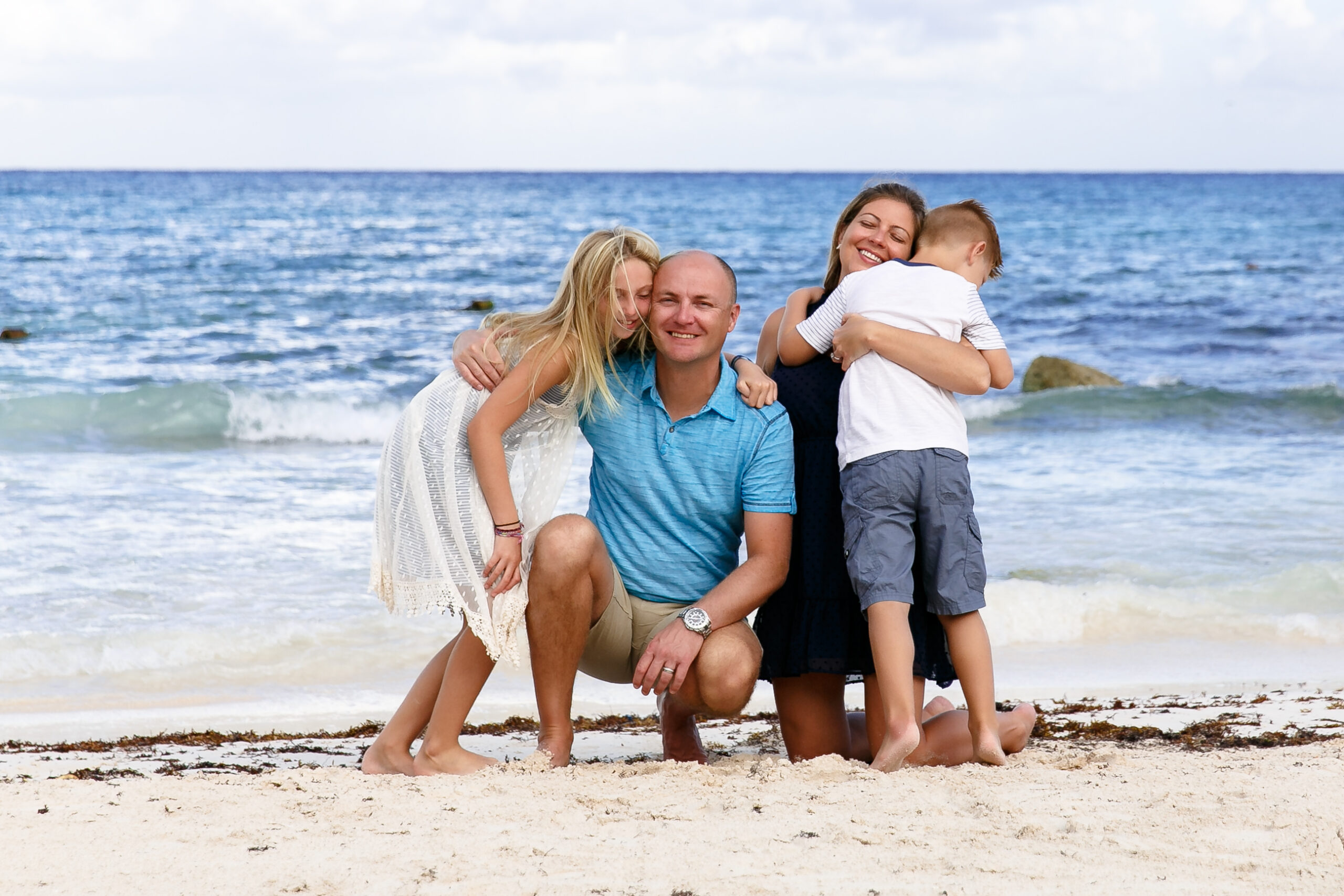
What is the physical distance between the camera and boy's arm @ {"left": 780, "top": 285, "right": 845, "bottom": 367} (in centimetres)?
351

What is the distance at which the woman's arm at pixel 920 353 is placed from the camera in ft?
10.8

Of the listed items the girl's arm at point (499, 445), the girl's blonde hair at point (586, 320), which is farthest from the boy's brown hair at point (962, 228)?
the girl's arm at point (499, 445)

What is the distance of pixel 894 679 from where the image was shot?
10.3 ft

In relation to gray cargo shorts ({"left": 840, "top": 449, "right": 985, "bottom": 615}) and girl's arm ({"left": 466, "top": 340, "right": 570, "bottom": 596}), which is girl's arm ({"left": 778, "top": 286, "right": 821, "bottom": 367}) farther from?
girl's arm ({"left": 466, "top": 340, "right": 570, "bottom": 596})

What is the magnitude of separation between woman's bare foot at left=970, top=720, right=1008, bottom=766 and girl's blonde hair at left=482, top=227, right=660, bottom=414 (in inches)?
54.6

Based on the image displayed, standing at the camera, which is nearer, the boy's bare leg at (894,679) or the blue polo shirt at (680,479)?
the boy's bare leg at (894,679)

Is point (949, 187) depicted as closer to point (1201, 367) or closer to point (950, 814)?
point (1201, 367)

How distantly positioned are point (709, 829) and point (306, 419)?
10060 mm

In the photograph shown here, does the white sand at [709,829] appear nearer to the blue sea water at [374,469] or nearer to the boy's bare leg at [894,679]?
the boy's bare leg at [894,679]

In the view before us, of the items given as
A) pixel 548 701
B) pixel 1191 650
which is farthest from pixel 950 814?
pixel 1191 650

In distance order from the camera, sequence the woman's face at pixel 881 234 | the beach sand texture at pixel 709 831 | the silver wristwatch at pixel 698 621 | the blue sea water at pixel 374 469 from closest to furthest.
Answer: the beach sand texture at pixel 709 831
the silver wristwatch at pixel 698 621
the woman's face at pixel 881 234
the blue sea water at pixel 374 469

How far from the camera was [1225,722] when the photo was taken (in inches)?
157

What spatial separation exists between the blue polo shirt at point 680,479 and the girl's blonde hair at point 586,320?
10 cm

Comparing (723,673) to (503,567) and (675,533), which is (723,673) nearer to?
(675,533)
